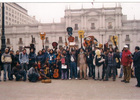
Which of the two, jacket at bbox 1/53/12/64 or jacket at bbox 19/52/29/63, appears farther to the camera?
jacket at bbox 19/52/29/63

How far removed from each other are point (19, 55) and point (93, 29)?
27363mm

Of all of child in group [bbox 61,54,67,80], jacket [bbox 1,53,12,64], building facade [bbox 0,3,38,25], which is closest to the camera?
building facade [bbox 0,3,38,25]

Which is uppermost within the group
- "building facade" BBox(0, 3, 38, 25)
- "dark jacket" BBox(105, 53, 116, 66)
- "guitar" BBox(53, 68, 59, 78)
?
"building facade" BBox(0, 3, 38, 25)

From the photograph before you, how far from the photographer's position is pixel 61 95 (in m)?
4.68

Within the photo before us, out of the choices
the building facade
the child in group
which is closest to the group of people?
the child in group

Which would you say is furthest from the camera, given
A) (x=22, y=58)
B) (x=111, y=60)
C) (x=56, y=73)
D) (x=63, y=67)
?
(x=56, y=73)

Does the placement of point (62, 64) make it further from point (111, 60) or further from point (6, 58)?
point (6, 58)

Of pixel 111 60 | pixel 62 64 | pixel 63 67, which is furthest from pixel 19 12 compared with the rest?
pixel 111 60

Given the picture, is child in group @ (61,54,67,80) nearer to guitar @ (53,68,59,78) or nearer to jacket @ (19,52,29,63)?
guitar @ (53,68,59,78)

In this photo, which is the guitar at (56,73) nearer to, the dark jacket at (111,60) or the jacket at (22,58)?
the jacket at (22,58)

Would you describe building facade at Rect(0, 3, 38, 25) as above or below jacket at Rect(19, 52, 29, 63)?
above

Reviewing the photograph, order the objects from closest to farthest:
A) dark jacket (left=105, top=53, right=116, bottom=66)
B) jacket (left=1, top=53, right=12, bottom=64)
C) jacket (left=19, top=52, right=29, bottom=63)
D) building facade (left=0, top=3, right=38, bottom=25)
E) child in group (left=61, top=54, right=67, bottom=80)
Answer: building facade (left=0, top=3, right=38, bottom=25)
jacket (left=1, top=53, right=12, bottom=64)
dark jacket (left=105, top=53, right=116, bottom=66)
child in group (left=61, top=54, right=67, bottom=80)
jacket (left=19, top=52, right=29, bottom=63)

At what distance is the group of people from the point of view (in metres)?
7.37

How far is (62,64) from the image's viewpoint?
767cm
